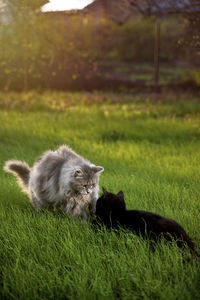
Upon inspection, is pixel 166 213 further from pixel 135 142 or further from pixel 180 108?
pixel 180 108

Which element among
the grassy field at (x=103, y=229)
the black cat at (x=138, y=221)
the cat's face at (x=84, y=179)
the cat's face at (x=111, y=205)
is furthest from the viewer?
the cat's face at (x=84, y=179)

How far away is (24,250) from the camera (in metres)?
2.87

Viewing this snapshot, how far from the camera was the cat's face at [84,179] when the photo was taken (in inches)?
133

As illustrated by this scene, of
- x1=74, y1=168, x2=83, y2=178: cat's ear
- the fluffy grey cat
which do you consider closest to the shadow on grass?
the fluffy grey cat

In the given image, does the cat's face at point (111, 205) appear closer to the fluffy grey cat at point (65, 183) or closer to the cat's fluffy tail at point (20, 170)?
the fluffy grey cat at point (65, 183)

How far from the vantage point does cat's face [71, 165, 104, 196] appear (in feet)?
11.1

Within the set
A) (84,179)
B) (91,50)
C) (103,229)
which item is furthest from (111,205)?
(91,50)

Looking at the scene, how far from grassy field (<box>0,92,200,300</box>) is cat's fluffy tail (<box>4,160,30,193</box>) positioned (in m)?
0.15

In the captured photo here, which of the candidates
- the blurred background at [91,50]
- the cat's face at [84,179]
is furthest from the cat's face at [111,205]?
the blurred background at [91,50]

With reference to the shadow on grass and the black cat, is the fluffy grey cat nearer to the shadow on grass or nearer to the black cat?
the black cat

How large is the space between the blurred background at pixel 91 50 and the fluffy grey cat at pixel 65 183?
5420mm

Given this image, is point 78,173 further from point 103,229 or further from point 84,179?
point 103,229

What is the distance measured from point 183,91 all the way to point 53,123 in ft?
27.9

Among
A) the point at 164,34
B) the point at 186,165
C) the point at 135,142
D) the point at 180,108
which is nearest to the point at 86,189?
the point at 186,165
